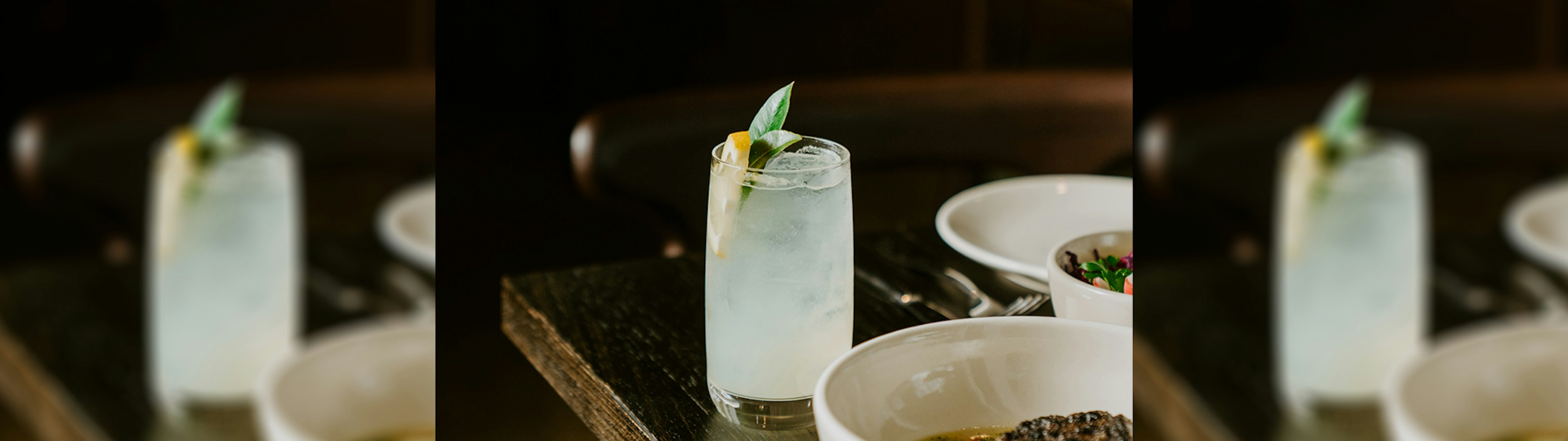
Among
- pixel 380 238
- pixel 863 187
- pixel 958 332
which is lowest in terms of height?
pixel 863 187

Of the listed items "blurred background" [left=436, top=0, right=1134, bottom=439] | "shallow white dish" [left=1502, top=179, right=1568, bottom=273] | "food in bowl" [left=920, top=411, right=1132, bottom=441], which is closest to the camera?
"shallow white dish" [left=1502, top=179, right=1568, bottom=273]

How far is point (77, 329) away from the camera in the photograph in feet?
1.33

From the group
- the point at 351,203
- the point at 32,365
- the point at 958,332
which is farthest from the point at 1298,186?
the point at 32,365

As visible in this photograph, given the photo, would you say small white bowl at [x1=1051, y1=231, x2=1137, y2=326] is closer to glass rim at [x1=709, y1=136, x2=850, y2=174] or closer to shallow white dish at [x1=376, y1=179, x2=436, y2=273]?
glass rim at [x1=709, y1=136, x2=850, y2=174]

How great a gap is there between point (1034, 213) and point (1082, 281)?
274 millimetres

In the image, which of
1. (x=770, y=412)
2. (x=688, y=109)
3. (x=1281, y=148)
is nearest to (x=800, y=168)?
(x=770, y=412)

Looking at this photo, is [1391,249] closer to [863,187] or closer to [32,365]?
[32,365]

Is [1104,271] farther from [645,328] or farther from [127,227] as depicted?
[127,227]

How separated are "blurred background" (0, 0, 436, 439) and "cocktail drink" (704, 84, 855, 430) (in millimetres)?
180

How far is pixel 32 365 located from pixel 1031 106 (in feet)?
4.08

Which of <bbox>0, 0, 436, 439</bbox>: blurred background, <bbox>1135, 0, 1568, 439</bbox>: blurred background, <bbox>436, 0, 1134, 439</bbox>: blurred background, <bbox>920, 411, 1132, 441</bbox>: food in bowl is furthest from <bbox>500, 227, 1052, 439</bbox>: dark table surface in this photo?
<bbox>436, 0, 1134, 439</bbox>: blurred background

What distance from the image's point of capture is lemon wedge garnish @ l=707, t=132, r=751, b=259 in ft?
1.65

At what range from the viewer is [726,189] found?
511 mm

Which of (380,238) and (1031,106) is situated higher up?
(380,238)
